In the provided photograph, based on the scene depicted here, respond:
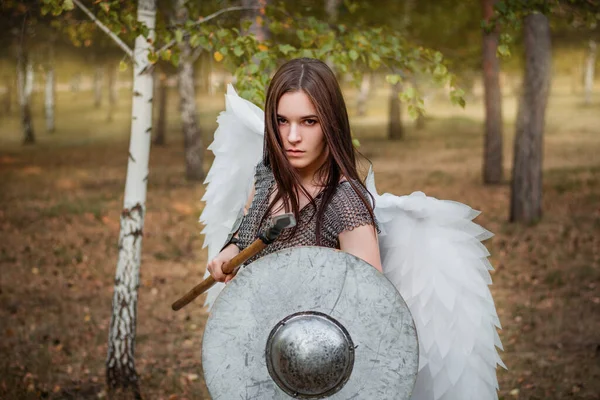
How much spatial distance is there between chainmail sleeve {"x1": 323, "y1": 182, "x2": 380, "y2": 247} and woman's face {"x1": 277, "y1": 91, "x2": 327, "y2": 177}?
0.55 feet

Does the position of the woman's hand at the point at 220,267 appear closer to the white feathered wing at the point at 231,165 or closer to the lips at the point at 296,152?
the lips at the point at 296,152

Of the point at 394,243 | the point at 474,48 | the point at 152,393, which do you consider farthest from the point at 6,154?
the point at 394,243

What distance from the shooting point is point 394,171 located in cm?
1830

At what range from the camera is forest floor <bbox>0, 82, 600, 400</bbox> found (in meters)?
5.66

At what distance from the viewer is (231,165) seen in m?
3.50

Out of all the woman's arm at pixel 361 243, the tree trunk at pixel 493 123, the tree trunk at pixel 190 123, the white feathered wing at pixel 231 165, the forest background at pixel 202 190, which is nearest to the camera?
the woman's arm at pixel 361 243

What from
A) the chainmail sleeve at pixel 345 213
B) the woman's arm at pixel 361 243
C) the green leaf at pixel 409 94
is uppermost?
the green leaf at pixel 409 94

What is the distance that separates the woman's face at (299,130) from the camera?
241 cm

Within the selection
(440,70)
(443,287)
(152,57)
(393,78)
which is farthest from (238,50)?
(443,287)

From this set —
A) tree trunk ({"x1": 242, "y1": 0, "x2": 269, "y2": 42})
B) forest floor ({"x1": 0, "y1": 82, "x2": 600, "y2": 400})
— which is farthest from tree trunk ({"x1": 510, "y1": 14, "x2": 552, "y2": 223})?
tree trunk ({"x1": 242, "y1": 0, "x2": 269, "y2": 42})

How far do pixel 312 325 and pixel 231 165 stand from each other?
60.2 inches

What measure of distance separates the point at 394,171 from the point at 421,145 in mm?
7450

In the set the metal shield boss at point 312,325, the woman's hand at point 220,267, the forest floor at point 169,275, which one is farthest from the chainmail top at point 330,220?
the forest floor at point 169,275

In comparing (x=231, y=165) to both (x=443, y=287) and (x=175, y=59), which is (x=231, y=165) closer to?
(x=443, y=287)
